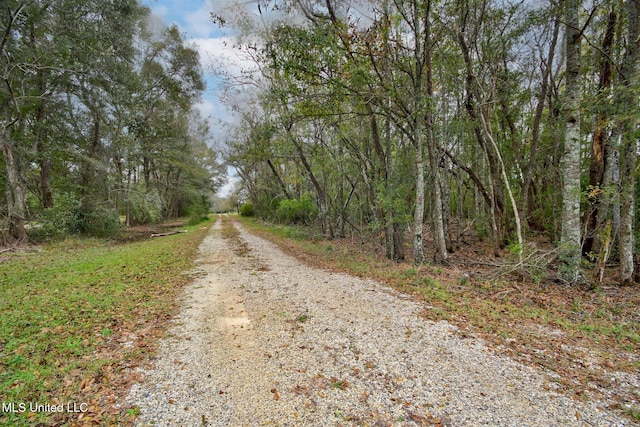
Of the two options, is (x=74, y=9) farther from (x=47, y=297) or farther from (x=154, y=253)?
A: (x=47, y=297)

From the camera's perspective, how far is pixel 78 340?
3660 millimetres

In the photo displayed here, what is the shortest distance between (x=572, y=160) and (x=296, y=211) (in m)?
17.1

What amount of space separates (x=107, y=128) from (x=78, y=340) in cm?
1779

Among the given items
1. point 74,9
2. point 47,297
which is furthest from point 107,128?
point 47,297

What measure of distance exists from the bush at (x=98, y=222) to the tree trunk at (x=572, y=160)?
1917 centimetres

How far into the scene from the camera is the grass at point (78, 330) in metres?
2.60

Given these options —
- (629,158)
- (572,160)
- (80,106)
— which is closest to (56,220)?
(80,106)

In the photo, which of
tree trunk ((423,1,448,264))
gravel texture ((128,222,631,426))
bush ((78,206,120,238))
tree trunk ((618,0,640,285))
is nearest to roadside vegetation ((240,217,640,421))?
gravel texture ((128,222,631,426))

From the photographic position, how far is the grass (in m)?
2.60

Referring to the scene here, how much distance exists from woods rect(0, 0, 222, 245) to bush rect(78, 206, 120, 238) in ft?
0.16

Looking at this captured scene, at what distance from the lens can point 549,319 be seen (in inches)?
174

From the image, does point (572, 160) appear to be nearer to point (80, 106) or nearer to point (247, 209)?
point (80, 106)

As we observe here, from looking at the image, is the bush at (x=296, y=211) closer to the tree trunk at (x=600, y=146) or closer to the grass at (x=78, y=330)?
the grass at (x=78, y=330)

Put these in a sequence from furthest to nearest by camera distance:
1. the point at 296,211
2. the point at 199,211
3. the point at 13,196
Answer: the point at 199,211 → the point at 296,211 → the point at 13,196
